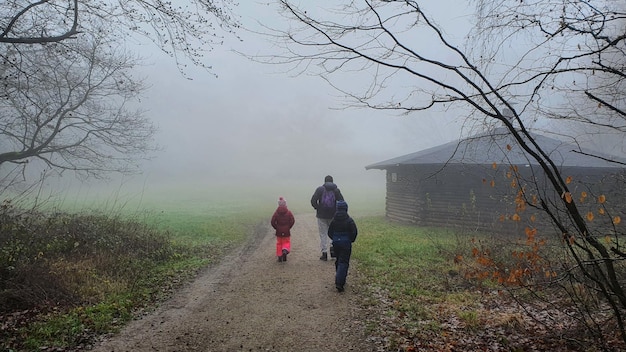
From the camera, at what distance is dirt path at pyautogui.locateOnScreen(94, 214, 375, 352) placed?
5.05 meters

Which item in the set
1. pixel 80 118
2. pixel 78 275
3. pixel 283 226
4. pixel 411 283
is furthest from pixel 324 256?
pixel 80 118

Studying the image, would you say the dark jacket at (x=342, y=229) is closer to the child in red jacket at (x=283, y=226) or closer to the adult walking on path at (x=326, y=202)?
the adult walking on path at (x=326, y=202)

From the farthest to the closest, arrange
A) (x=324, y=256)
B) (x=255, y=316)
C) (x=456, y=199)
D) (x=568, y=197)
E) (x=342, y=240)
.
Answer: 1. (x=456, y=199)
2. (x=324, y=256)
3. (x=342, y=240)
4. (x=255, y=316)
5. (x=568, y=197)

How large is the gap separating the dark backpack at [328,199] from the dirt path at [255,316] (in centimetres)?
153

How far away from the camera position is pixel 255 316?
5.99 meters

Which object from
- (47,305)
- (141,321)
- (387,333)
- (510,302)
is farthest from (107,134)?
(510,302)

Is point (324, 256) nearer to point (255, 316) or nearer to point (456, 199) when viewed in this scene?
point (255, 316)

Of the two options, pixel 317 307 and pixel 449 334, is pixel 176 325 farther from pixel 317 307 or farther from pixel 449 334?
pixel 449 334

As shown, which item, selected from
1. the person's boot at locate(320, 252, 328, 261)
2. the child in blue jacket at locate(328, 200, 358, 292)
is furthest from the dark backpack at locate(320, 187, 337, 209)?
the child in blue jacket at locate(328, 200, 358, 292)

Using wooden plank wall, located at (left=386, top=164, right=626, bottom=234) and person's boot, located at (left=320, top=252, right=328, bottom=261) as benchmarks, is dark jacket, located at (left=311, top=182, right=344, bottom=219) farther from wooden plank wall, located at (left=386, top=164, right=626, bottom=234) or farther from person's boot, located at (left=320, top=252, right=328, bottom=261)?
wooden plank wall, located at (left=386, top=164, right=626, bottom=234)

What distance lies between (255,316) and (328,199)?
3874mm

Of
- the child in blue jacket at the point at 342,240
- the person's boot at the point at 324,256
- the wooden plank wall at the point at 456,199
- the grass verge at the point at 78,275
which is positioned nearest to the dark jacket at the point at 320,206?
the person's boot at the point at 324,256

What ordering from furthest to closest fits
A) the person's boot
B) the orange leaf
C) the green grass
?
the person's boot, the green grass, the orange leaf

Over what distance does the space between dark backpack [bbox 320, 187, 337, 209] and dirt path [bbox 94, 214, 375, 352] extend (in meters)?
1.53
